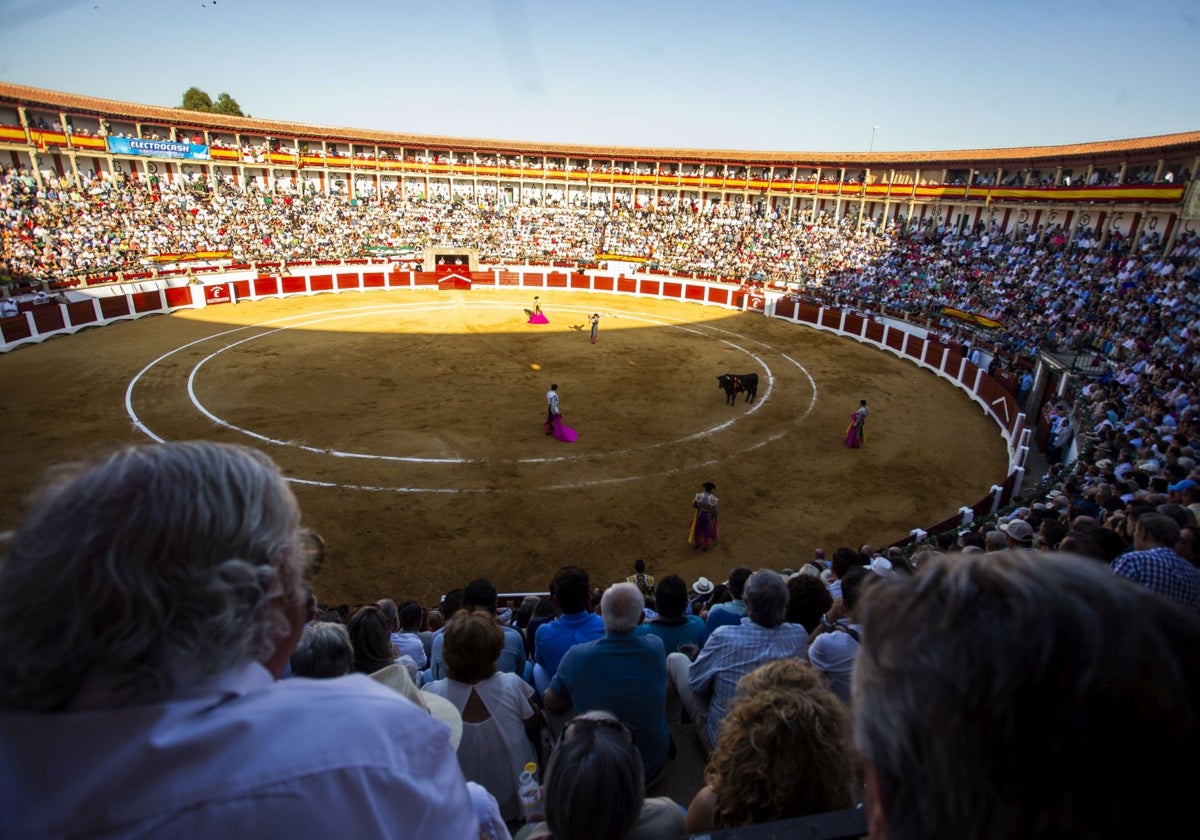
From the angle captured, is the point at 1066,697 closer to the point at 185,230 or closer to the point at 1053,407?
the point at 1053,407

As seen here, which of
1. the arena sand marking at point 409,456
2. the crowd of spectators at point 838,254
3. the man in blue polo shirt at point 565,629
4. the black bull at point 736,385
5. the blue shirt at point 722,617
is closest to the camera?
the man in blue polo shirt at point 565,629

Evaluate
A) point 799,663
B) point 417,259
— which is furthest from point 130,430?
point 417,259

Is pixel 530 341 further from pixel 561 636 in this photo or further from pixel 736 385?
pixel 561 636

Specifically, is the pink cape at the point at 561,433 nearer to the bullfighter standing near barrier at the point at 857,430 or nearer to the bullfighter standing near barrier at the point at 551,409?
the bullfighter standing near barrier at the point at 551,409

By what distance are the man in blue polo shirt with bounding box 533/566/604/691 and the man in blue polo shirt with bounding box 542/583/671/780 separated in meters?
0.83

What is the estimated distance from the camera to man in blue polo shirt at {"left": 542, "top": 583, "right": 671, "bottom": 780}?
353 cm

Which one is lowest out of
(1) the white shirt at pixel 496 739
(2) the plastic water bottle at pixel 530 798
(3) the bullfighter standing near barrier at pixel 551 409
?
(3) the bullfighter standing near barrier at pixel 551 409

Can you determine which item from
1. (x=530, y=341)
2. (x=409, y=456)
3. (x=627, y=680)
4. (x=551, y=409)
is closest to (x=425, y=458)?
(x=409, y=456)

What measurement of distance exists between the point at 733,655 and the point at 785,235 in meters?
41.2

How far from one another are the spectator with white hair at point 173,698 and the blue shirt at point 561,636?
3597 millimetres

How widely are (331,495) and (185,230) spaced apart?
29738mm

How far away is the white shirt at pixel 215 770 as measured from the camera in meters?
0.81

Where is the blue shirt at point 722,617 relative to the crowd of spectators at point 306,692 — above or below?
below

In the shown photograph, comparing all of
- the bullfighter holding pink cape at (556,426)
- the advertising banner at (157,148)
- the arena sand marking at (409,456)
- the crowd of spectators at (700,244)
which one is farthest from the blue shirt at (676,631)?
the advertising banner at (157,148)
